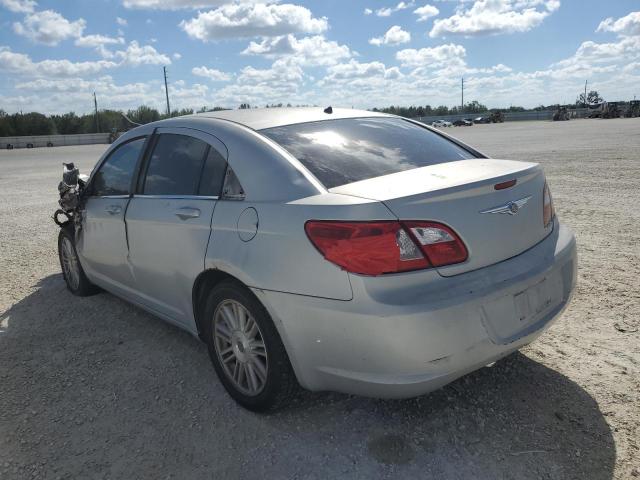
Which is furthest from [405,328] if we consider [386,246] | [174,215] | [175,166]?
[175,166]

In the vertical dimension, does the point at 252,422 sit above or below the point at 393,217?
below

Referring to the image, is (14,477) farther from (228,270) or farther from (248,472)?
(228,270)

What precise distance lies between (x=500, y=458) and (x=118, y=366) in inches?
99.5

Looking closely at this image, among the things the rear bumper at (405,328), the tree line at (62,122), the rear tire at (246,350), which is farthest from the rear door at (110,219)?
the tree line at (62,122)

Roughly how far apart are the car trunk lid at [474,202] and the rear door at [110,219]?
210 centimetres

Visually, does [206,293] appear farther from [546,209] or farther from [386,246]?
[546,209]

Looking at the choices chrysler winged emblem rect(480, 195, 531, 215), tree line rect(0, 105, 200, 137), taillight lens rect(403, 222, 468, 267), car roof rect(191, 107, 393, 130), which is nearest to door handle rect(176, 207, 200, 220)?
car roof rect(191, 107, 393, 130)

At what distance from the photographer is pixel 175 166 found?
351 cm

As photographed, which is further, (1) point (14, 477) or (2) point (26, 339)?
(2) point (26, 339)

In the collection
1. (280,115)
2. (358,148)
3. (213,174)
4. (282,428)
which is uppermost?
(280,115)

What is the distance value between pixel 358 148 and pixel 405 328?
4.03 feet

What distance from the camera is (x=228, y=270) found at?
2.81 meters

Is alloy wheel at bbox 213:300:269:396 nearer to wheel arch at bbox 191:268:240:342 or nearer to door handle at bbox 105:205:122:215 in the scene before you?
wheel arch at bbox 191:268:240:342

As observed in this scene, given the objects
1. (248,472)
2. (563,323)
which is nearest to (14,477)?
(248,472)
